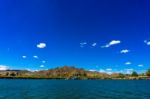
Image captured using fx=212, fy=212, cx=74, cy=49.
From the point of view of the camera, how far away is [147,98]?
67.2 meters

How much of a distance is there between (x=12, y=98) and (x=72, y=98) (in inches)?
721

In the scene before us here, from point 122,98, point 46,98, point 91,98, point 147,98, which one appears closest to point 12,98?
point 46,98

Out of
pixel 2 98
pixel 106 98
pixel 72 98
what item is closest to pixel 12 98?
pixel 2 98

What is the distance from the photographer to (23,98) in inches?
2566

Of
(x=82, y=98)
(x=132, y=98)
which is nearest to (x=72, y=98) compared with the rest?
(x=82, y=98)

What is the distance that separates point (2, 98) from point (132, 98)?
4026 cm

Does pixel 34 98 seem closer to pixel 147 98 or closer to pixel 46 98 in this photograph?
pixel 46 98

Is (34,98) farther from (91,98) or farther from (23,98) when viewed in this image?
(91,98)

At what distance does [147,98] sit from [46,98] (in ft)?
104

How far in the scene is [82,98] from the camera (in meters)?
65.4

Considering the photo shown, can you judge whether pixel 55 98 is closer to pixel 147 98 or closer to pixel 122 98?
pixel 122 98

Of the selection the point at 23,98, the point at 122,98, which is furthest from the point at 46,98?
the point at 122,98

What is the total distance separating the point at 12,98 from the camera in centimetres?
6481

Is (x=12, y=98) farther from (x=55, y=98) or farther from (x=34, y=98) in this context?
(x=55, y=98)
